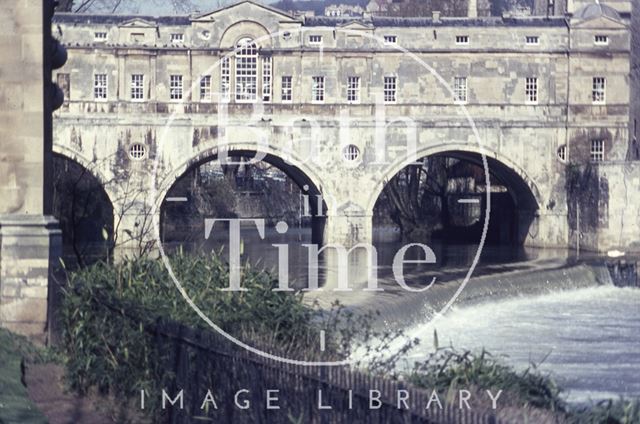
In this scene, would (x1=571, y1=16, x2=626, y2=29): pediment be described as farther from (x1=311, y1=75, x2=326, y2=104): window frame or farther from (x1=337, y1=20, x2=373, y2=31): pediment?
(x1=311, y1=75, x2=326, y2=104): window frame

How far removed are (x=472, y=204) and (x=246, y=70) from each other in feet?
40.4

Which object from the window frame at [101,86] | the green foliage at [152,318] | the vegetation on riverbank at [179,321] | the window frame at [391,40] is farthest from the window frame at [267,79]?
the green foliage at [152,318]

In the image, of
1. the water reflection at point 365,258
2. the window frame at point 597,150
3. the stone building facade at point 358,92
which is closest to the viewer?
the water reflection at point 365,258

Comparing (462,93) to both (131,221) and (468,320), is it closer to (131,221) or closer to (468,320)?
(131,221)

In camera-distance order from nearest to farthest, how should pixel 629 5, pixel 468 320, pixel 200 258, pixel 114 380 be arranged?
1. pixel 114 380
2. pixel 200 258
3. pixel 468 320
4. pixel 629 5

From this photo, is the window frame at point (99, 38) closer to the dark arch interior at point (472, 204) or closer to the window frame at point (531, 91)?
the dark arch interior at point (472, 204)

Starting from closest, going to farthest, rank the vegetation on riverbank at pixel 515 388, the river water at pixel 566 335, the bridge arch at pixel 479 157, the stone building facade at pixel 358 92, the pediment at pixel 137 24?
the vegetation on riverbank at pixel 515 388 < the river water at pixel 566 335 < the pediment at pixel 137 24 < the stone building facade at pixel 358 92 < the bridge arch at pixel 479 157

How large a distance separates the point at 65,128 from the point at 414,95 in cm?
1214

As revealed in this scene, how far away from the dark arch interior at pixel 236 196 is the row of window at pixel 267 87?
227 cm

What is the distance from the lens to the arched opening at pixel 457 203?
145 ft

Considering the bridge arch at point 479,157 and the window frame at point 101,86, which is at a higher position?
the window frame at point 101,86

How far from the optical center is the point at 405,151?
4322 centimetres

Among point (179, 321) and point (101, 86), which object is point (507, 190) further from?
point (179, 321)

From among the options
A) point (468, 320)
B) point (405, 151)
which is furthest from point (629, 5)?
point (468, 320)
